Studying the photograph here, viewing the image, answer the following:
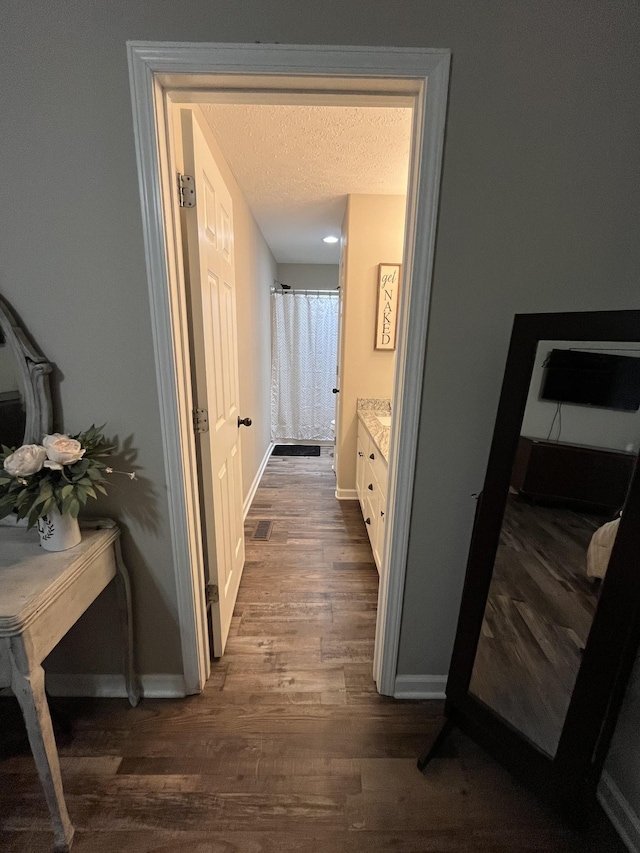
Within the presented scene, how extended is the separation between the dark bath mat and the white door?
250 centimetres

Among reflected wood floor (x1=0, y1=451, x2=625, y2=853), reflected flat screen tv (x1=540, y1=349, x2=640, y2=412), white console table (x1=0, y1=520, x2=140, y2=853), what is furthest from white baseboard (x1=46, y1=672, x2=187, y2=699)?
reflected flat screen tv (x1=540, y1=349, x2=640, y2=412)

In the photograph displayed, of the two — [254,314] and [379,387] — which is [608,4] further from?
[254,314]

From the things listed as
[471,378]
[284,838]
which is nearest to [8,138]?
[471,378]

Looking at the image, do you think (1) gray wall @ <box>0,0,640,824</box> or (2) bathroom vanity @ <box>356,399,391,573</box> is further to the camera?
(2) bathroom vanity @ <box>356,399,391,573</box>

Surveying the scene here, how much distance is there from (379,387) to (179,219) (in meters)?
2.17

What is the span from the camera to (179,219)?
1106mm

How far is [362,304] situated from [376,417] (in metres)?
0.97

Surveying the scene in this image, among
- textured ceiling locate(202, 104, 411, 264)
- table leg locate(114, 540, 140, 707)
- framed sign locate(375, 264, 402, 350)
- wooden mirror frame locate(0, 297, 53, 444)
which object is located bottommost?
table leg locate(114, 540, 140, 707)

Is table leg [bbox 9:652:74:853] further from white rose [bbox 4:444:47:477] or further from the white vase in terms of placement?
white rose [bbox 4:444:47:477]

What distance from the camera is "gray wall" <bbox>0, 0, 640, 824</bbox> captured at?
88 cm

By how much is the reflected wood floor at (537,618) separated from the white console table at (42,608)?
1278 mm

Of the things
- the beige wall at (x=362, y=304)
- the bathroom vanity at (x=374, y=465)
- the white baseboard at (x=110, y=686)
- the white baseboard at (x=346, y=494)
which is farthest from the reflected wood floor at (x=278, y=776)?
the beige wall at (x=362, y=304)

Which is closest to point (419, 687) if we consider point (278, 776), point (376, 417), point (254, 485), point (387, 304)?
point (278, 776)

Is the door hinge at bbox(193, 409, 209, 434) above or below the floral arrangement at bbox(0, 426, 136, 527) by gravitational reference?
above
